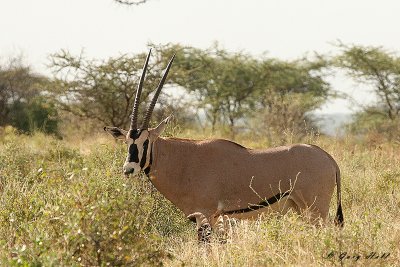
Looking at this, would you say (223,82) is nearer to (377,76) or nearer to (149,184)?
(377,76)

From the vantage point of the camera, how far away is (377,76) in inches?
1139

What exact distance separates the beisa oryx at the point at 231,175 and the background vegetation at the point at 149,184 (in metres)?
0.26

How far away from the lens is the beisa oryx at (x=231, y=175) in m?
6.99

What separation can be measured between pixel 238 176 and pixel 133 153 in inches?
38.6

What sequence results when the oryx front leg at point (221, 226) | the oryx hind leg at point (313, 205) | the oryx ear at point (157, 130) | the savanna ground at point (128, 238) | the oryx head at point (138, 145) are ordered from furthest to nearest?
the oryx ear at point (157, 130) < the oryx hind leg at point (313, 205) < the oryx head at point (138, 145) < the oryx front leg at point (221, 226) < the savanna ground at point (128, 238)

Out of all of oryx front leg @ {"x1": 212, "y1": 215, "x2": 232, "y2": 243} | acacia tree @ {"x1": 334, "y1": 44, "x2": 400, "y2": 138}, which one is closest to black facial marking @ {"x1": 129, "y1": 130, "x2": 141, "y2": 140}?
oryx front leg @ {"x1": 212, "y1": 215, "x2": 232, "y2": 243}

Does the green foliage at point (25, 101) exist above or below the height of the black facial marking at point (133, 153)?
below

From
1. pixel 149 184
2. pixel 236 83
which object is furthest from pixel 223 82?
pixel 149 184

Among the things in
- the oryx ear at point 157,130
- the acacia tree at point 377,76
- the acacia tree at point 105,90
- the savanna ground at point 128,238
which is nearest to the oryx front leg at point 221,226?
the savanna ground at point 128,238

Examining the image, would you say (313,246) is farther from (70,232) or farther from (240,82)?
(240,82)

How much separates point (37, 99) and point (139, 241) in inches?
715

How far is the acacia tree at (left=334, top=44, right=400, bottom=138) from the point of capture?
93.5ft

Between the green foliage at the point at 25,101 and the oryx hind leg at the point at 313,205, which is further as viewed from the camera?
the green foliage at the point at 25,101

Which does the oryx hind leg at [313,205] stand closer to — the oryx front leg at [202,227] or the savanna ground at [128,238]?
the savanna ground at [128,238]
